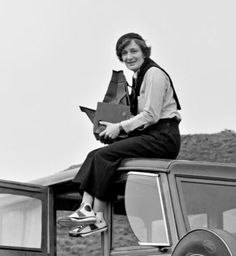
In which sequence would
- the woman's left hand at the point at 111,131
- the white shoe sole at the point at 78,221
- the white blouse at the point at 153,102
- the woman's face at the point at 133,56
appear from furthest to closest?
the woman's face at the point at 133,56 → the woman's left hand at the point at 111,131 → the white blouse at the point at 153,102 → the white shoe sole at the point at 78,221

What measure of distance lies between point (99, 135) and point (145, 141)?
390 millimetres

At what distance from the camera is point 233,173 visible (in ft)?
19.1

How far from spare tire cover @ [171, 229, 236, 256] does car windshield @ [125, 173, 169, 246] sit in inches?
18.9

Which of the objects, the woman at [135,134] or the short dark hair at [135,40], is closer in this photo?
the woman at [135,134]

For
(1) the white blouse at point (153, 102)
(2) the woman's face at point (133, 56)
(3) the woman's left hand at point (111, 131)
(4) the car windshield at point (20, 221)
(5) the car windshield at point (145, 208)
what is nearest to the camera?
(5) the car windshield at point (145, 208)

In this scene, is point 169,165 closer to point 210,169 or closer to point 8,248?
point 210,169

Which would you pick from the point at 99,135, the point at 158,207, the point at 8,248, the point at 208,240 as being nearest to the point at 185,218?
the point at 158,207

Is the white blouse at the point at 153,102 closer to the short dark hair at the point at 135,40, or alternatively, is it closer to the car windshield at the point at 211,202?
the short dark hair at the point at 135,40

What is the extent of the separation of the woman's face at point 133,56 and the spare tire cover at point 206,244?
69.4 inches

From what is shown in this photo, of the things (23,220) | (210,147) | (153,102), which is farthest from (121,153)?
(210,147)

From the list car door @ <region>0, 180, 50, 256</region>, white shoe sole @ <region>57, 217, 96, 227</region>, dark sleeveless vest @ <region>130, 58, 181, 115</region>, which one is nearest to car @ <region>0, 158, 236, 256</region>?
white shoe sole @ <region>57, 217, 96, 227</region>

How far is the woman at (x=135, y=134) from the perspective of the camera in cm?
605

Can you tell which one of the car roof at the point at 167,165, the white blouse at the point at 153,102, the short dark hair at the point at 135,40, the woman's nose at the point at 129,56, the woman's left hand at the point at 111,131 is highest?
the short dark hair at the point at 135,40

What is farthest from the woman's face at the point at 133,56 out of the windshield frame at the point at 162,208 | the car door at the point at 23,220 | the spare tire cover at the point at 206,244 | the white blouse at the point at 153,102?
the spare tire cover at the point at 206,244
